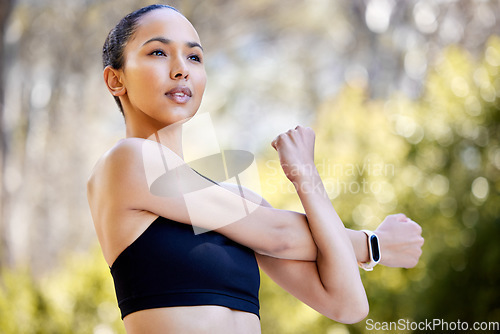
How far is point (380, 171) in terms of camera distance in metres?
4.17

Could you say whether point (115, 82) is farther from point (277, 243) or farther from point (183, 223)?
point (277, 243)

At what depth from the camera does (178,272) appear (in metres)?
1.13

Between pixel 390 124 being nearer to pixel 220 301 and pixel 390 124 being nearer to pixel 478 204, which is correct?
pixel 478 204

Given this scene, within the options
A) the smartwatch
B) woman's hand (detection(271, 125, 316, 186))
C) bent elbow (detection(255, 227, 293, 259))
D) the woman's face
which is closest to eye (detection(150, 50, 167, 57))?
the woman's face

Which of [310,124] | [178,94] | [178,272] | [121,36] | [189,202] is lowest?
[178,272]

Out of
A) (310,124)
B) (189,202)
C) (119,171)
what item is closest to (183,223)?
(189,202)

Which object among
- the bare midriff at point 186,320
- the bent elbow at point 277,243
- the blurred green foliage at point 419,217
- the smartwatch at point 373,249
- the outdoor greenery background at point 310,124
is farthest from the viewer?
the outdoor greenery background at point 310,124

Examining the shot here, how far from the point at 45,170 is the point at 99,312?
5.10 meters

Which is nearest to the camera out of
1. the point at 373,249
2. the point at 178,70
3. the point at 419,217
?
the point at 178,70

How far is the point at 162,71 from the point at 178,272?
402mm

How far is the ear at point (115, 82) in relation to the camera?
1.33 m

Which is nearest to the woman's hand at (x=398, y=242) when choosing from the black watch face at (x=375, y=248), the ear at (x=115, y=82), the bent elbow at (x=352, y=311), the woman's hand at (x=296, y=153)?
the black watch face at (x=375, y=248)

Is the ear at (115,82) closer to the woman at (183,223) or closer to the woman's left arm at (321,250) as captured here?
the woman at (183,223)

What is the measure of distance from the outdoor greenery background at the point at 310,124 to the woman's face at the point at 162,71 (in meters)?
2.68
